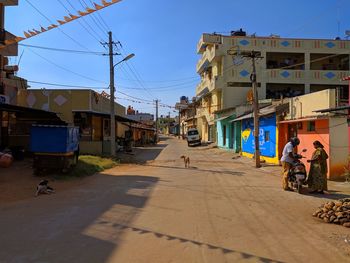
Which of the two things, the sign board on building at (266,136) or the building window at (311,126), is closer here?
the building window at (311,126)

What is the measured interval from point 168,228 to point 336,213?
3777mm

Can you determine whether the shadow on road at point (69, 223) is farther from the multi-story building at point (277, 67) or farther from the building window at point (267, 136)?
the multi-story building at point (277, 67)

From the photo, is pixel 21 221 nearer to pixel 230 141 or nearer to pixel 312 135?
pixel 312 135

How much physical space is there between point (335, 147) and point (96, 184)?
9931mm

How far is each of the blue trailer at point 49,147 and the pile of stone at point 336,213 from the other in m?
11.3

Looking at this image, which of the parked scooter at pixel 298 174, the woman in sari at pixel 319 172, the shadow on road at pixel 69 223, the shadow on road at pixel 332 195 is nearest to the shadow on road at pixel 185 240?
the shadow on road at pixel 69 223

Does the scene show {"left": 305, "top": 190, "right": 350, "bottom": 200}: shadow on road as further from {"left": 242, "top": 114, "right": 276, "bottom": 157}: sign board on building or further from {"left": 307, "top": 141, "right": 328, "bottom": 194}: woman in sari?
{"left": 242, "top": 114, "right": 276, "bottom": 157}: sign board on building

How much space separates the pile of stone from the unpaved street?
278mm

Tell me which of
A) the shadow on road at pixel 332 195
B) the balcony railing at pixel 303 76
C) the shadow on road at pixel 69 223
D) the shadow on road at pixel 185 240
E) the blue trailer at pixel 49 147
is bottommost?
the shadow on road at pixel 185 240

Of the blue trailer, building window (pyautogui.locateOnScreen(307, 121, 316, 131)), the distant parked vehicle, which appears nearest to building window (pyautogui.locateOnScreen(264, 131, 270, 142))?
building window (pyautogui.locateOnScreen(307, 121, 316, 131))

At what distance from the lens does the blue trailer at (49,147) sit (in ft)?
57.4

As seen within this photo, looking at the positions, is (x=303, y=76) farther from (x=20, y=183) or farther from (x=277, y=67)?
(x=20, y=183)

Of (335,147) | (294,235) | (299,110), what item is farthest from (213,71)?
(294,235)

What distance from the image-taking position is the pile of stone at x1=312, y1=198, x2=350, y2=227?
29.4 feet
